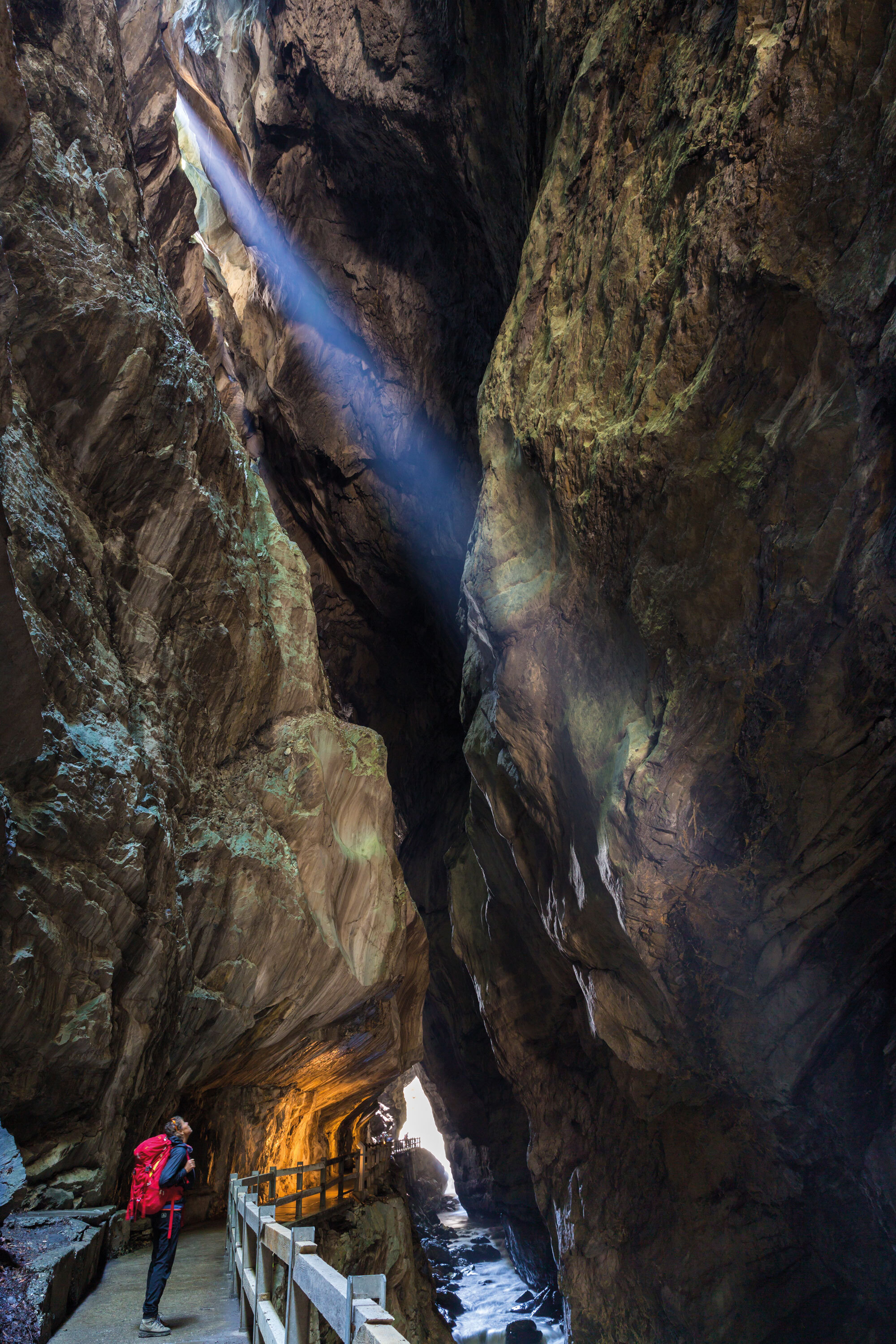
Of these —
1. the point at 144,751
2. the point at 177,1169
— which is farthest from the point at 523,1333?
the point at 177,1169

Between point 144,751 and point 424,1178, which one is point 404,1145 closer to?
point 424,1178

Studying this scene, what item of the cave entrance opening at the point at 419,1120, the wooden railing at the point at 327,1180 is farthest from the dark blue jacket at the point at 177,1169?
the cave entrance opening at the point at 419,1120

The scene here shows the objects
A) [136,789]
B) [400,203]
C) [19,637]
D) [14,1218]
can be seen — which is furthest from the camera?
[400,203]

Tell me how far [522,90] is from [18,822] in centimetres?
1277

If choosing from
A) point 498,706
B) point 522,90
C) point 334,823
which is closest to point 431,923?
point 334,823

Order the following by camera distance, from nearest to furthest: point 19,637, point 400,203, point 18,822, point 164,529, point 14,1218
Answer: point 19,637 < point 14,1218 < point 18,822 < point 164,529 < point 400,203

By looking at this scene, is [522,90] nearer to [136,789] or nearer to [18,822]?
[136,789]

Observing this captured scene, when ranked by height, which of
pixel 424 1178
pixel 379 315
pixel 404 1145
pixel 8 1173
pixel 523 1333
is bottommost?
pixel 523 1333

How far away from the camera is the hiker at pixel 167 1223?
14.8 feet

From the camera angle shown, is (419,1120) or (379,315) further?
(419,1120)

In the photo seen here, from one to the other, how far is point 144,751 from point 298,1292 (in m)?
7.57

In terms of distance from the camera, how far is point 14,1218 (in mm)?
5809

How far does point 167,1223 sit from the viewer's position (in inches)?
197

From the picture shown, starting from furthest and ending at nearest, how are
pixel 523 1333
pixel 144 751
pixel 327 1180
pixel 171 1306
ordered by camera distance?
pixel 523 1333 < pixel 327 1180 < pixel 144 751 < pixel 171 1306
